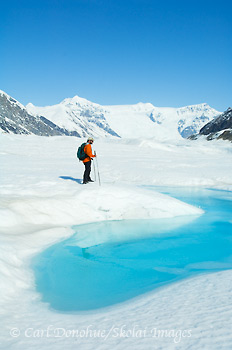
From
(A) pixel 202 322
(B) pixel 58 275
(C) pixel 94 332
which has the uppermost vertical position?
(A) pixel 202 322

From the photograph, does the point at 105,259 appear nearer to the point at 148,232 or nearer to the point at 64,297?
the point at 64,297

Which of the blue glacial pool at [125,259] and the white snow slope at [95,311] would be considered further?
the blue glacial pool at [125,259]

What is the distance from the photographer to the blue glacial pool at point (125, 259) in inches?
159

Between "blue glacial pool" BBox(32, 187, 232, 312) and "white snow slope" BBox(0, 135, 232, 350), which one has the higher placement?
"white snow slope" BBox(0, 135, 232, 350)

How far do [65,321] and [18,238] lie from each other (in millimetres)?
3030

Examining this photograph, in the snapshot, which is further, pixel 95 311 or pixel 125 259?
pixel 125 259

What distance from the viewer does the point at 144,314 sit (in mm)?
2867

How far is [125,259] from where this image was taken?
17.6 feet

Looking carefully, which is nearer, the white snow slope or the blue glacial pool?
the white snow slope

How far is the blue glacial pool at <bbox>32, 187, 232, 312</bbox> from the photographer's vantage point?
4.03 meters

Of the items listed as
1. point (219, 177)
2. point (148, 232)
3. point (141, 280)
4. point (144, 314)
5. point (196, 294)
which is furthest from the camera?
point (219, 177)

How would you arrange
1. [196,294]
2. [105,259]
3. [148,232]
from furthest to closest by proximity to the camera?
[148,232] → [105,259] → [196,294]

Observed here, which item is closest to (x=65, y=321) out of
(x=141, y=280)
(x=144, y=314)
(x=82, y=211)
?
(x=144, y=314)

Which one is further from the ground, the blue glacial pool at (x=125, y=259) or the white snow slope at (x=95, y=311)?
the white snow slope at (x=95, y=311)
